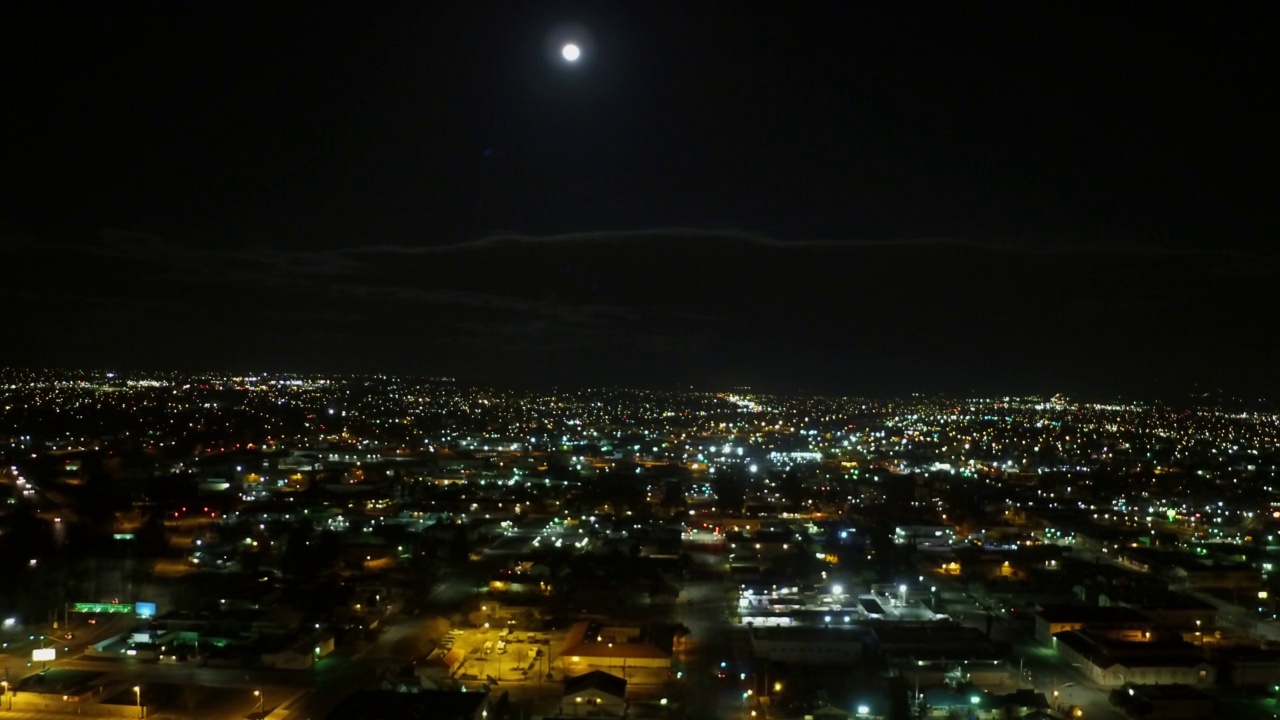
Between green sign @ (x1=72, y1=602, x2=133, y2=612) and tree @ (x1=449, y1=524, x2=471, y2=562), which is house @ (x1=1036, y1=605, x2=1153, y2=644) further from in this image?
green sign @ (x1=72, y1=602, x2=133, y2=612)

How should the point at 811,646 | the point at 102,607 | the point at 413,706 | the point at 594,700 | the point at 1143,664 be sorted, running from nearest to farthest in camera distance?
1. the point at 413,706
2. the point at 594,700
3. the point at 1143,664
4. the point at 811,646
5. the point at 102,607

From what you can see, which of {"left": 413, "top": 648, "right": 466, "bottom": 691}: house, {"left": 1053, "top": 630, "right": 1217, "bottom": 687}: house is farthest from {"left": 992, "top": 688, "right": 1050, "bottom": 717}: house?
{"left": 413, "top": 648, "right": 466, "bottom": 691}: house

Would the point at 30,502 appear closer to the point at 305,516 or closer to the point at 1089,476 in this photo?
the point at 305,516

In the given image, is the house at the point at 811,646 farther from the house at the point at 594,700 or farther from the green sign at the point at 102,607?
the green sign at the point at 102,607

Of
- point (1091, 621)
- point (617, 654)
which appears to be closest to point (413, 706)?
point (617, 654)

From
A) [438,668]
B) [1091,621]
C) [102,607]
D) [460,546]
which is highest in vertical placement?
[460,546]

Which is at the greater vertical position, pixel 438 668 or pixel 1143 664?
pixel 438 668

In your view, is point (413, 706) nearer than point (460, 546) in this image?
Yes

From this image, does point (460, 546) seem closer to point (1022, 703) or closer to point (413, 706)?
point (413, 706)
